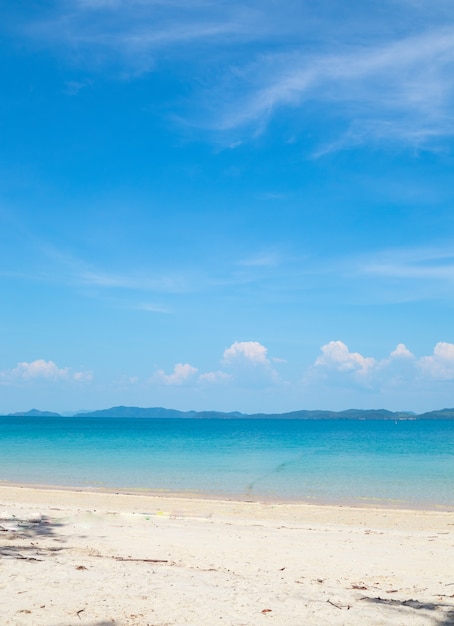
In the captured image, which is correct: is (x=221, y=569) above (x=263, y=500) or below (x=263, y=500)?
above

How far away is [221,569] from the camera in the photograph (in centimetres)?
940

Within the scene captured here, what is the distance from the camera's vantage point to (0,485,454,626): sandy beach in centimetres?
649

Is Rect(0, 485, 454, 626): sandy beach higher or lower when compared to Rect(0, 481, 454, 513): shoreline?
higher

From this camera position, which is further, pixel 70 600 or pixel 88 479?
pixel 88 479

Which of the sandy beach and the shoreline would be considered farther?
the shoreline

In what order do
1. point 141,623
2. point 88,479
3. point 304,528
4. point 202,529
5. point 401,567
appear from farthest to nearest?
point 88,479 → point 304,528 → point 202,529 → point 401,567 → point 141,623

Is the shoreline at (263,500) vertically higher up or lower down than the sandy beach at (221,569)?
lower down

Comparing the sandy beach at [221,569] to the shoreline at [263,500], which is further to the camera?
the shoreline at [263,500]

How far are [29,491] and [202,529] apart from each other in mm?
12479

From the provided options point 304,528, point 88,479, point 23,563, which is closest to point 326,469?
point 88,479

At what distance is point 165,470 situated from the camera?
114 ft

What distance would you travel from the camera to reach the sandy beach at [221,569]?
21.3 feet

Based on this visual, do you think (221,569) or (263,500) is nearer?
(221,569)

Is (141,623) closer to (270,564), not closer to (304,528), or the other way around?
(270,564)
